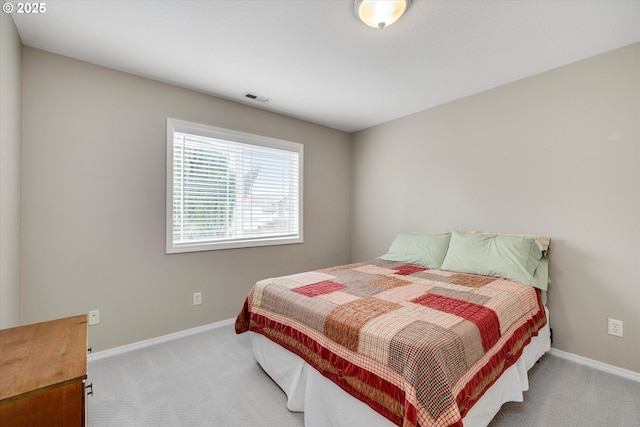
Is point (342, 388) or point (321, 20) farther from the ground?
point (321, 20)

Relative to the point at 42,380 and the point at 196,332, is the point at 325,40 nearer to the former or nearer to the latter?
the point at 42,380

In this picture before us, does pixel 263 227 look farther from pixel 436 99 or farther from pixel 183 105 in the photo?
pixel 436 99

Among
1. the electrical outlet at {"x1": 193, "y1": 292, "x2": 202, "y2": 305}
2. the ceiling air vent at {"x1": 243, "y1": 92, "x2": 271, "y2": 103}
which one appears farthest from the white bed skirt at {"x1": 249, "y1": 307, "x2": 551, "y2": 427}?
the ceiling air vent at {"x1": 243, "y1": 92, "x2": 271, "y2": 103}

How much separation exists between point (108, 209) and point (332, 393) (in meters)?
2.32

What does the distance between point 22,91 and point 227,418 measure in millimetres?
2716

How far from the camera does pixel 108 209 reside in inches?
94.0

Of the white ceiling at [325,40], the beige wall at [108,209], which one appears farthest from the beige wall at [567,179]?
the beige wall at [108,209]

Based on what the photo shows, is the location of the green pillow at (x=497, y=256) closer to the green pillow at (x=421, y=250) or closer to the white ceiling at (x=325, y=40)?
the green pillow at (x=421, y=250)

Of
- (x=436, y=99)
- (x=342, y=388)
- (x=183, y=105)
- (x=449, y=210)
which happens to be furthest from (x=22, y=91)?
(x=449, y=210)

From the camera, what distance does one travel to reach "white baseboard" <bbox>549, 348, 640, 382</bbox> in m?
2.03

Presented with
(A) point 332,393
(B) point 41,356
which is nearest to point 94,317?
(B) point 41,356

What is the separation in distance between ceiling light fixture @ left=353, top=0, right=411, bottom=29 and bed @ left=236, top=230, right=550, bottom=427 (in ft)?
5.76

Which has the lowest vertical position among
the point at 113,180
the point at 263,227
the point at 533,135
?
the point at 263,227

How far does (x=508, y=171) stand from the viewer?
2703mm
